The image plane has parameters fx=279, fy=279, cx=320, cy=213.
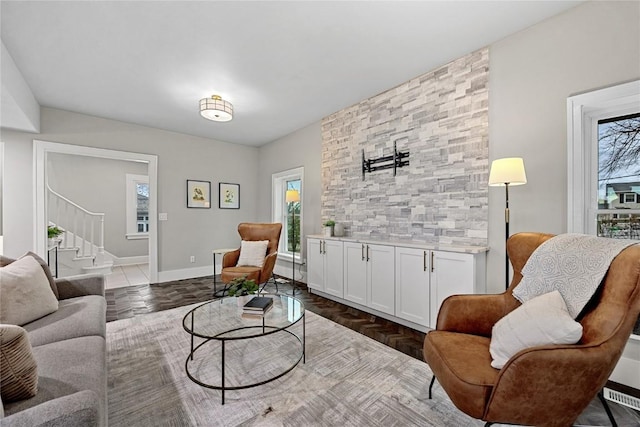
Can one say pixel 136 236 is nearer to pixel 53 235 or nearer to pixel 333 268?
pixel 53 235

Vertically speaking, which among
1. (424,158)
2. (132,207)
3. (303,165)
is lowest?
(132,207)

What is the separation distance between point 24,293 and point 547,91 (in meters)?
3.97

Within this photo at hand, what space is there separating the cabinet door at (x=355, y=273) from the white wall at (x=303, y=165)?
44.4 inches

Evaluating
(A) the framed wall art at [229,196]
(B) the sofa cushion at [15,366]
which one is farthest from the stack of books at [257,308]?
(A) the framed wall art at [229,196]

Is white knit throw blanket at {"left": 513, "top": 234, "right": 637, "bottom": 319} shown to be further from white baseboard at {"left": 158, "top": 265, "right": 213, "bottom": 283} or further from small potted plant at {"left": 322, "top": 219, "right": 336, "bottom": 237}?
white baseboard at {"left": 158, "top": 265, "right": 213, "bottom": 283}

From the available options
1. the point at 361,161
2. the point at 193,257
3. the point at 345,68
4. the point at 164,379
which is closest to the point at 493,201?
the point at 361,161

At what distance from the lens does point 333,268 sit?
3.73 metres

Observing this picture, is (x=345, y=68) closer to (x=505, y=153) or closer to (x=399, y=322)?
(x=505, y=153)

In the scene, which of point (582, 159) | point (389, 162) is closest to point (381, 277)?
point (389, 162)

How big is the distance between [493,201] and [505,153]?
434 millimetres

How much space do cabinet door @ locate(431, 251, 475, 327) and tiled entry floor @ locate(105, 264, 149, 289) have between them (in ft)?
15.1

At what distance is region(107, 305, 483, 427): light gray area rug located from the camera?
1580 mm

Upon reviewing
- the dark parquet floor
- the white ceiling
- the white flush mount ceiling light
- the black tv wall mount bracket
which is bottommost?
the dark parquet floor

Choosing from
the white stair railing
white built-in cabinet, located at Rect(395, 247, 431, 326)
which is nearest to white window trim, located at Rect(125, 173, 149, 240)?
the white stair railing
